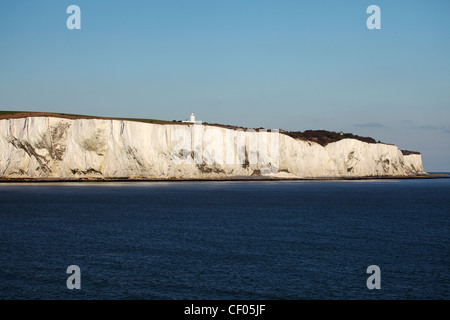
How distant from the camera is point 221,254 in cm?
1769

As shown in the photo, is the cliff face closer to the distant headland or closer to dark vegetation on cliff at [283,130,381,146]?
the distant headland

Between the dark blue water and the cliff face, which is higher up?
the cliff face

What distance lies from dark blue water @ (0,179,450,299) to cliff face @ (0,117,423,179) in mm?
33691

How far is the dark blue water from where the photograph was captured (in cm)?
1320

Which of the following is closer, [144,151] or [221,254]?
[221,254]

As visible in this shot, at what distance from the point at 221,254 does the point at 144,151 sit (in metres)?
52.4

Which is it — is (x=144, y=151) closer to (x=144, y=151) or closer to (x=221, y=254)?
(x=144, y=151)

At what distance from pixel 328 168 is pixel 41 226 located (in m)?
72.6

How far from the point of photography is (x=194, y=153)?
240ft

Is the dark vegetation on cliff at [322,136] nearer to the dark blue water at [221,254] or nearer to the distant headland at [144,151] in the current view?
the distant headland at [144,151]
